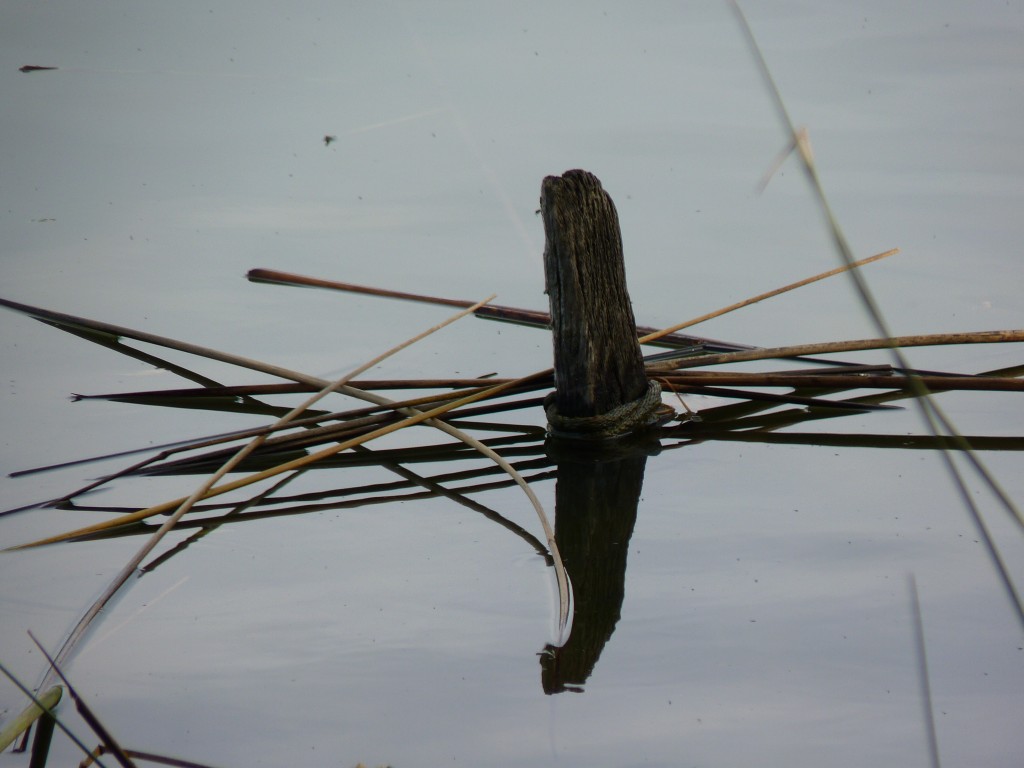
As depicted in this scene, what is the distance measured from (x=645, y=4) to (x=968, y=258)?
4393 mm

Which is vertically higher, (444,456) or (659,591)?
(444,456)

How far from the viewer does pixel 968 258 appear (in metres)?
4.00

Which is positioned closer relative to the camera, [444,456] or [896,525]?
[896,525]

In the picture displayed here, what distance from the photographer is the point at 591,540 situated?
234cm

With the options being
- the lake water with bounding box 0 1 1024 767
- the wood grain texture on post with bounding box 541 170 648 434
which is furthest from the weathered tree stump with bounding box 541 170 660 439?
the lake water with bounding box 0 1 1024 767

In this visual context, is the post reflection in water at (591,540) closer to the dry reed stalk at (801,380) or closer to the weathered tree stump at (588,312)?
the weathered tree stump at (588,312)

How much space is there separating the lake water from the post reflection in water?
15 mm

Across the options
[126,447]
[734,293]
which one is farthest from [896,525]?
[126,447]

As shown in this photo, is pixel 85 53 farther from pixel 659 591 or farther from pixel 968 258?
pixel 659 591

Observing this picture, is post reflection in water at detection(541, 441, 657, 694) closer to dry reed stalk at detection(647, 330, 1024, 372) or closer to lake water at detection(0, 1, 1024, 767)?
lake water at detection(0, 1, 1024, 767)

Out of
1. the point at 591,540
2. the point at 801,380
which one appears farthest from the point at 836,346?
the point at 591,540

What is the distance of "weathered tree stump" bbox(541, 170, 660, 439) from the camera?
2.57 m

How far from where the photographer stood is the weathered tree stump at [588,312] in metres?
2.57

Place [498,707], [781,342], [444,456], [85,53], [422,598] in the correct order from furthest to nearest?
1. [85,53]
2. [781,342]
3. [444,456]
4. [422,598]
5. [498,707]
